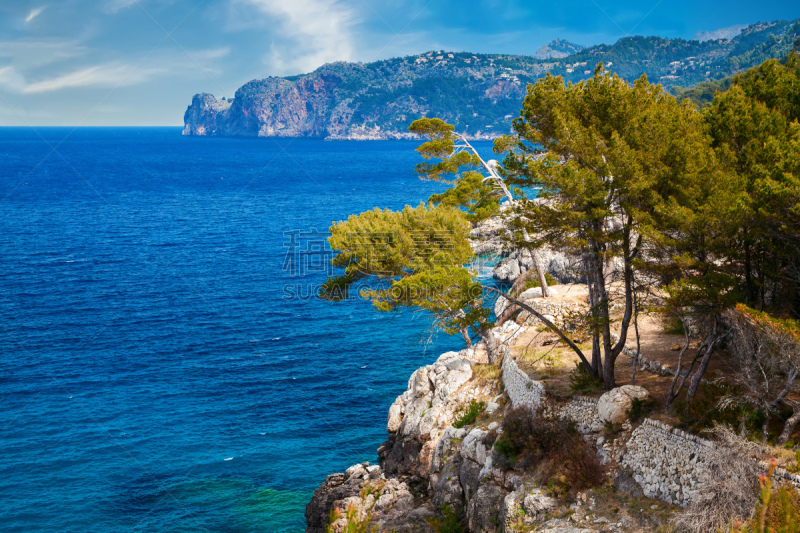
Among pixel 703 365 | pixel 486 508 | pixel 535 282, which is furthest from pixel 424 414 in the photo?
pixel 535 282

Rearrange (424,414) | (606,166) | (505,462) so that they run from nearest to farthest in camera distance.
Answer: (606,166), (505,462), (424,414)

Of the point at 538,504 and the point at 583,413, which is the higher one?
the point at 583,413

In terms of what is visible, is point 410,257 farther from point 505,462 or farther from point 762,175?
point 762,175

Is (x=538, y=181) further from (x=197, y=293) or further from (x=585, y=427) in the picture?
(x=197, y=293)

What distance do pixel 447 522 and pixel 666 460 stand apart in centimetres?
871

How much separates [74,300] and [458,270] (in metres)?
44.7

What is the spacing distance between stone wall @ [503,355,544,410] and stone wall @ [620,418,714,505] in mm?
4822

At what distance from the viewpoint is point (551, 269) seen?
4653 centimetres

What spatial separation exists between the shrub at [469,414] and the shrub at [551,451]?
3.21 m

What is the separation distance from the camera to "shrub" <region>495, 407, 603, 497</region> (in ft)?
56.9

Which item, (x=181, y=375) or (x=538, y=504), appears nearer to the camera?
(x=538, y=504)

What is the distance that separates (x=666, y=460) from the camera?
15.4 m

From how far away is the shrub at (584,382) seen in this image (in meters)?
20.7

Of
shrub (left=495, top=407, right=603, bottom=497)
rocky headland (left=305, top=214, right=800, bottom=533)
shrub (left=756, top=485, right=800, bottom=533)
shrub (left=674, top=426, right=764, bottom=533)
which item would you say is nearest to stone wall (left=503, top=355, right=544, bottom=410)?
rocky headland (left=305, top=214, right=800, bottom=533)
